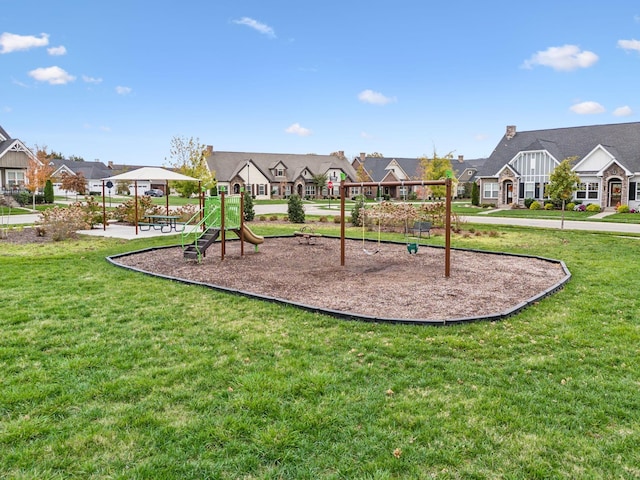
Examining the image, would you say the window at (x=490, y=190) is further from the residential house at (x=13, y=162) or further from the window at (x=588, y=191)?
the residential house at (x=13, y=162)

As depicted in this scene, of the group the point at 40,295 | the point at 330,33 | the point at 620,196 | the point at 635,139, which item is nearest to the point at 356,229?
the point at 330,33

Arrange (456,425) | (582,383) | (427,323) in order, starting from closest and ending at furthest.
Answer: (456,425) < (582,383) < (427,323)

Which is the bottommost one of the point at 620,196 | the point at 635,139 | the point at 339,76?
the point at 620,196

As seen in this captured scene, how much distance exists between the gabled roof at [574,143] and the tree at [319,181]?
2776 cm

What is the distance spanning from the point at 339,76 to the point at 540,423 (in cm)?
2957

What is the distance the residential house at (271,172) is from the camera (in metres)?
67.5

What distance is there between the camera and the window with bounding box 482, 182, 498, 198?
4500 cm

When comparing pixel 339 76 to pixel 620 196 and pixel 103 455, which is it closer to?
pixel 620 196

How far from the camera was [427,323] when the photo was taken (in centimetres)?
676

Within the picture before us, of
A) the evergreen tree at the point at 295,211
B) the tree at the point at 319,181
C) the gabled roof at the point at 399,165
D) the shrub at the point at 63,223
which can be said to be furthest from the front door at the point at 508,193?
the shrub at the point at 63,223

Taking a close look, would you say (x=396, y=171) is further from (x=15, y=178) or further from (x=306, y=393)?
(x=306, y=393)

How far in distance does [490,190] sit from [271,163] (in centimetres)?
3594

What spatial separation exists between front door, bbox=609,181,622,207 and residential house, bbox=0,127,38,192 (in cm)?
4950

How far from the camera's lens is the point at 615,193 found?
36812 millimetres
